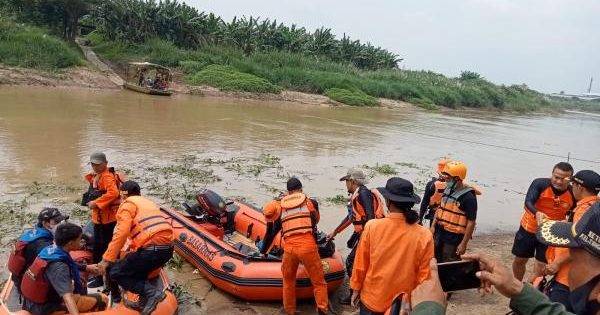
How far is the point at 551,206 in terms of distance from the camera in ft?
16.1

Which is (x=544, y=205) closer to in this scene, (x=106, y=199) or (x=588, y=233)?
(x=588, y=233)

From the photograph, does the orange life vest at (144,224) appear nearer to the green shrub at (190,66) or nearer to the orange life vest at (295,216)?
the orange life vest at (295,216)

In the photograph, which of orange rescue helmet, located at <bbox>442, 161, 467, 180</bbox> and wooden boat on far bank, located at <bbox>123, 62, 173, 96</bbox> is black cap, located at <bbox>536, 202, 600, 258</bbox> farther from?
wooden boat on far bank, located at <bbox>123, 62, 173, 96</bbox>

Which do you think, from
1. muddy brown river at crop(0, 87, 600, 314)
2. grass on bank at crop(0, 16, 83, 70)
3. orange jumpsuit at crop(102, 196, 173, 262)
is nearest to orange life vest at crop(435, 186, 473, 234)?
muddy brown river at crop(0, 87, 600, 314)

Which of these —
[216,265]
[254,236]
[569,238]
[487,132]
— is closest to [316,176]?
[254,236]

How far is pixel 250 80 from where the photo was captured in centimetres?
3177

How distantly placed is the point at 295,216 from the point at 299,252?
34 centimetres

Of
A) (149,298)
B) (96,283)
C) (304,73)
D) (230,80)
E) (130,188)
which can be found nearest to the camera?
(149,298)

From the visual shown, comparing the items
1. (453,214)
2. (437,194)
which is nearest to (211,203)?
(437,194)

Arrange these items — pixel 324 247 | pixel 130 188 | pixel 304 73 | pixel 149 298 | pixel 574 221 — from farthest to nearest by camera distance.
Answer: pixel 304 73 < pixel 324 247 < pixel 130 188 < pixel 149 298 < pixel 574 221

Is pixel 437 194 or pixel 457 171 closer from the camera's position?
pixel 457 171

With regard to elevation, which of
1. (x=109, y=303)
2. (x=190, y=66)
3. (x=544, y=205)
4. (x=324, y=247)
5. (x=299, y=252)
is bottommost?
(x=109, y=303)

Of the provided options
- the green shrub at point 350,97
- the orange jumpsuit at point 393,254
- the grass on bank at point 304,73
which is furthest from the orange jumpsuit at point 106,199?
the green shrub at point 350,97

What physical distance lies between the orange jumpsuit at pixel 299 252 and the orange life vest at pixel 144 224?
3.65 ft
